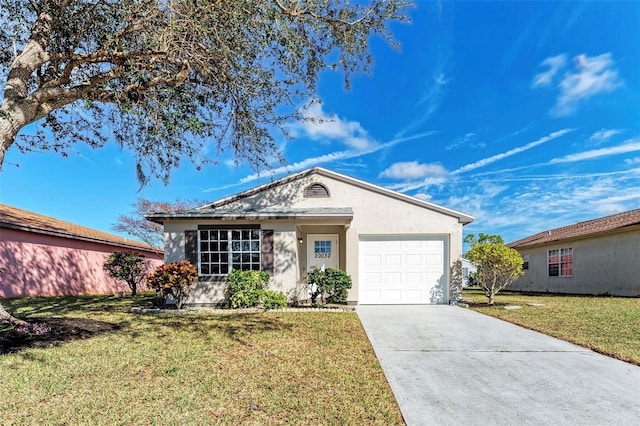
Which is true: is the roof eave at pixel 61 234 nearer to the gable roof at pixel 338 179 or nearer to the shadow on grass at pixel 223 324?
the gable roof at pixel 338 179

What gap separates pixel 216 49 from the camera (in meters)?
6.56

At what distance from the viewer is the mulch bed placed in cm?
550

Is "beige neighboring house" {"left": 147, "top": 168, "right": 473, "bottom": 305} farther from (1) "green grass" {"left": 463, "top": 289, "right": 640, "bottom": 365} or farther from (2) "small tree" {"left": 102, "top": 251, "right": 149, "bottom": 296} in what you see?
(2) "small tree" {"left": 102, "top": 251, "right": 149, "bottom": 296}

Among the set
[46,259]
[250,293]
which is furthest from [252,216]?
[46,259]

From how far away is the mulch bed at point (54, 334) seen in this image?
550 cm

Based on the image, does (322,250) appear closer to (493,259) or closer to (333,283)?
(333,283)

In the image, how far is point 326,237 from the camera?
43.5 ft

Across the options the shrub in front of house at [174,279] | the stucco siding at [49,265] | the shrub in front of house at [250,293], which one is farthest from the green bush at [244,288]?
the stucco siding at [49,265]

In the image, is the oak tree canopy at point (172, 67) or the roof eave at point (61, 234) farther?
the roof eave at point (61, 234)

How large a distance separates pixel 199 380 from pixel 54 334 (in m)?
3.99

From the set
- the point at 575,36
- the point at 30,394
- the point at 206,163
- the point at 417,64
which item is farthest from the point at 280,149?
the point at 575,36

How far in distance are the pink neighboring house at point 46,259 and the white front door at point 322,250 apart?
36.8 ft

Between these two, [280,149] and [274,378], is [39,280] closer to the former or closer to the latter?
[280,149]

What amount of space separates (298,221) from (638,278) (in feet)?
47.5
